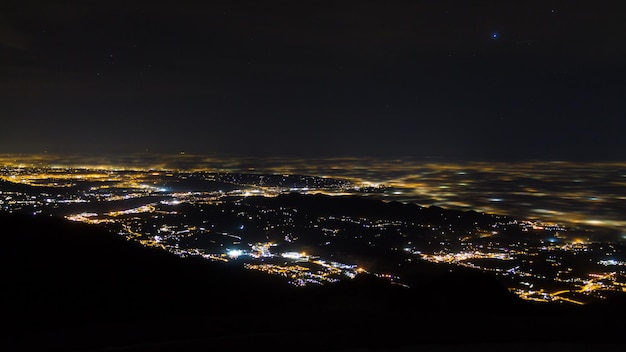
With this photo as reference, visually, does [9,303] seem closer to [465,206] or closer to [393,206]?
[393,206]

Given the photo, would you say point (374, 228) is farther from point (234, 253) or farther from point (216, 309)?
point (216, 309)

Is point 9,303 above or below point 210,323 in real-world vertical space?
below

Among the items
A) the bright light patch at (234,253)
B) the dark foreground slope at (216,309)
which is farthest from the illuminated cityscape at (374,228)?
the dark foreground slope at (216,309)

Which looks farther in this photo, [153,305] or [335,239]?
[335,239]

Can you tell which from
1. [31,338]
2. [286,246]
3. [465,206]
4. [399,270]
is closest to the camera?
[31,338]

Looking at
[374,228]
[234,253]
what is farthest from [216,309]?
→ [374,228]

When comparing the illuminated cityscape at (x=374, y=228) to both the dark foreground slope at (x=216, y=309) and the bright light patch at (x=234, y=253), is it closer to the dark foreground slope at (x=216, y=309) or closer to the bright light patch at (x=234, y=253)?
the bright light patch at (x=234, y=253)

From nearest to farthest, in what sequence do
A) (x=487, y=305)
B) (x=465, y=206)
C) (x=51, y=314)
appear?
1. (x=51, y=314)
2. (x=487, y=305)
3. (x=465, y=206)

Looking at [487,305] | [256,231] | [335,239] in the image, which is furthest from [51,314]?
[256,231]
